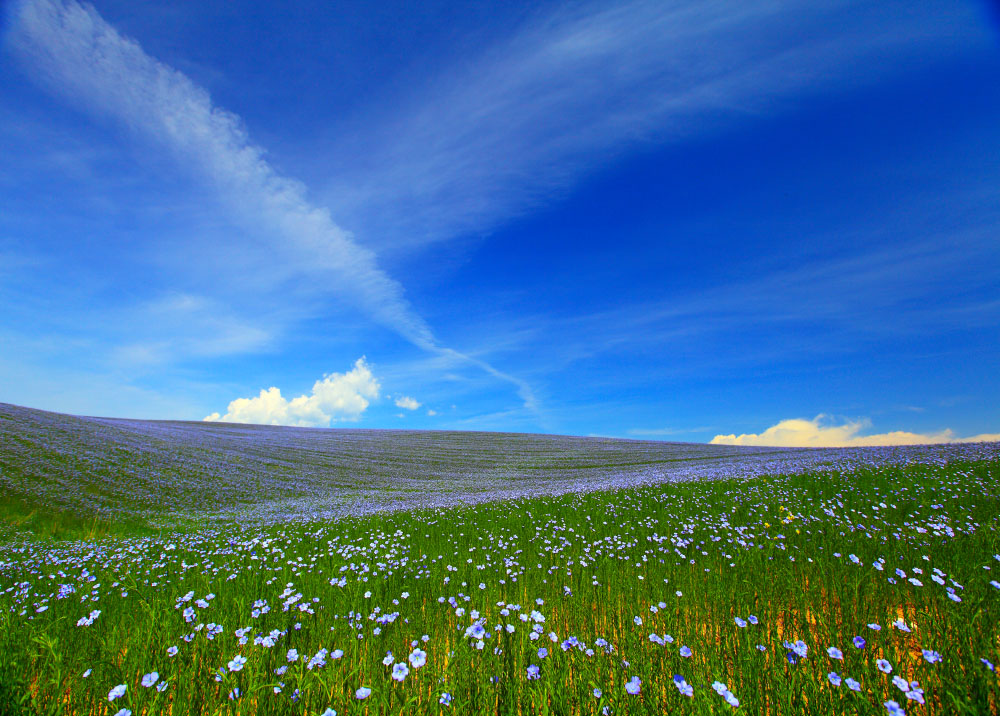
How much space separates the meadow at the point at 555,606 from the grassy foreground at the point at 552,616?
0.04m

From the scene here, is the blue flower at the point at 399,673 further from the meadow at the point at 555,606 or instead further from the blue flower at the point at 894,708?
the blue flower at the point at 894,708

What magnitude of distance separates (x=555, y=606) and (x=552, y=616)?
36 cm

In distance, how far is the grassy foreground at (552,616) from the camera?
3248 millimetres

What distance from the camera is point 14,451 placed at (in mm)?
22859

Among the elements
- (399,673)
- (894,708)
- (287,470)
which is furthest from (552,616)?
(287,470)

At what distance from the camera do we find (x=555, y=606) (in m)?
5.71

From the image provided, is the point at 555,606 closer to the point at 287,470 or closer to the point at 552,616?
the point at 552,616

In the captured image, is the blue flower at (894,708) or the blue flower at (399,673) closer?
the blue flower at (894,708)

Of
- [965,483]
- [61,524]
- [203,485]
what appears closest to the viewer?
[965,483]

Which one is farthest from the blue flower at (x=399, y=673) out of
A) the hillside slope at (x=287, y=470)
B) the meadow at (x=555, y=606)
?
the hillside slope at (x=287, y=470)

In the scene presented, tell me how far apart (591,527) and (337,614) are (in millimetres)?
6227

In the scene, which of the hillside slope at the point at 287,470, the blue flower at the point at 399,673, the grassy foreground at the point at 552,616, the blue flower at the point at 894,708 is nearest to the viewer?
the blue flower at the point at 894,708

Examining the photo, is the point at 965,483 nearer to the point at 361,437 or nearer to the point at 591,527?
the point at 591,527

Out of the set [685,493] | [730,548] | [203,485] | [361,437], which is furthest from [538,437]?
[730,548]
